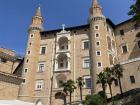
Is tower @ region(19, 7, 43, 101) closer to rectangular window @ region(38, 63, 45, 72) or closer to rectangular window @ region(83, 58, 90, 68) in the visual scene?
rectangular window @ region(38, 63, 45, 72)

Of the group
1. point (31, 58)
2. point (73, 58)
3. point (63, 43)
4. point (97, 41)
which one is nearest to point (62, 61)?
point (73, 58)

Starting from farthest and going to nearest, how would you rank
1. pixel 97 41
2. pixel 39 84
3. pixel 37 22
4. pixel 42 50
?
pixel 37 22
pixel 42 50
pixel 39 84
pixel 97 41

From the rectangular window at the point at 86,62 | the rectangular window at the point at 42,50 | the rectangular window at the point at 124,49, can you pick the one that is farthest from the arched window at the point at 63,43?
the rectangular window at the point at 124,49

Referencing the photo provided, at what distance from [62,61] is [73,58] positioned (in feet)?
10.8

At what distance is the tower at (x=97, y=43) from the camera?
180ft

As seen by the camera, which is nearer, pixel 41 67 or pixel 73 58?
pixel 73 58

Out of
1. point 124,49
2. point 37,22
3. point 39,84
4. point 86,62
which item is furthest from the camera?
point 37,22

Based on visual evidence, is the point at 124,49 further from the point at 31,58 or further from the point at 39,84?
the point at 31,58

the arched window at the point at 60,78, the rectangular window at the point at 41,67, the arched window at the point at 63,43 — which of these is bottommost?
the arched window at the point at 60,78

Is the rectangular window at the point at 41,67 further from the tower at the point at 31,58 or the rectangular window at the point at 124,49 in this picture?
the rectangular window at the point at 124,49

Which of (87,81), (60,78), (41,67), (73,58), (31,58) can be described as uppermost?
(31,58)

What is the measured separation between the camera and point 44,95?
57.1m

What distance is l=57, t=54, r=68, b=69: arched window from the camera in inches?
2394

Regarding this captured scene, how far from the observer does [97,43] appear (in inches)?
2302
